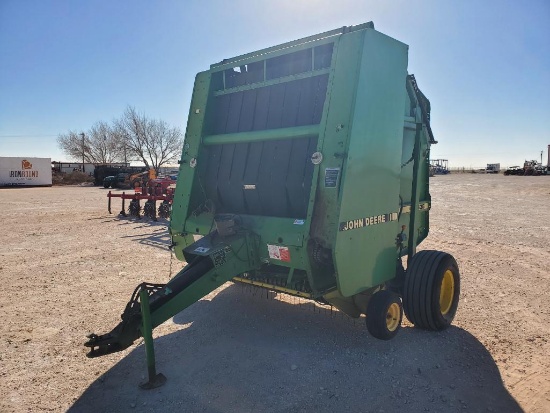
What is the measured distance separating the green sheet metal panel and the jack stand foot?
65.6 inches

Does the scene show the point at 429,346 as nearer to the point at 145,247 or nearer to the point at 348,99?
the point at 348,99

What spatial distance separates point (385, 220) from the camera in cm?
400

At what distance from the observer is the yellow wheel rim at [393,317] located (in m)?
3.89

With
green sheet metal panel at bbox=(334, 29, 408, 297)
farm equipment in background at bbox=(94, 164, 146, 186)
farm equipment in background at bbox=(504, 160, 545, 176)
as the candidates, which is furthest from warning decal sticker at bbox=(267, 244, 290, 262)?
farm equipment in background at bbox=(504, 160, 545, 176)

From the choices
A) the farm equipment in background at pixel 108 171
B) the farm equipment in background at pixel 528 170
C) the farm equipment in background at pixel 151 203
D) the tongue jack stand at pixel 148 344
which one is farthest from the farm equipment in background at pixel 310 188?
the farm equipment in background at pixel 528 170

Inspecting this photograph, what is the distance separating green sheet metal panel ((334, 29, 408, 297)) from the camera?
3428mm

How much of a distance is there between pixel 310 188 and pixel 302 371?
5.38 ft

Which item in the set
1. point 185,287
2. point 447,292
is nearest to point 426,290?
point 447,292

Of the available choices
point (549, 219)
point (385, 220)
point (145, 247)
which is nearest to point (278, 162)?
point (385, 220)

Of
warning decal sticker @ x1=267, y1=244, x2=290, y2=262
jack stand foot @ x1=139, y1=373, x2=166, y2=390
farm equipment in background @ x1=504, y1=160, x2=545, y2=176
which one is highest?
farm equipment in background @ x1=504, y1=160, x2=545, y2=176

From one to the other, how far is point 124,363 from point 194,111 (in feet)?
9.01

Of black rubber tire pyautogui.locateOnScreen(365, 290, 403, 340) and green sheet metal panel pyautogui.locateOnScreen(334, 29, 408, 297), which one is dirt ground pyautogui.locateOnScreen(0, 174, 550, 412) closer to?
black rubber tire pyautogui.locateOnScreen(365, 290, 403, 340)

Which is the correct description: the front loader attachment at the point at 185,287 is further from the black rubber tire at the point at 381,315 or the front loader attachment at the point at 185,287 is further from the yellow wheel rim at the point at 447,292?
the yellow wheel rim at the point at 447,292

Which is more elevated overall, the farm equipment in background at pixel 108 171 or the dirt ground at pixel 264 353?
the farm equipment in background at pixel 108 171
